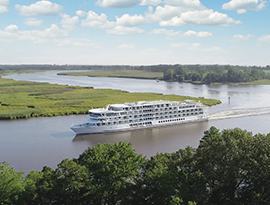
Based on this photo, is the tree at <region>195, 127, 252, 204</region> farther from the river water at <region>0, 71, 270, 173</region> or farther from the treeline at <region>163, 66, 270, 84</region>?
the treeline at <region>163, 66, 270, 84</region>

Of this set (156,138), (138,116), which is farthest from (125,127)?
(156,138)

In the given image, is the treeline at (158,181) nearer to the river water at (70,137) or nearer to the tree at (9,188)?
the tree at (9,188)

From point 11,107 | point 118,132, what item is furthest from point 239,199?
point 11,107

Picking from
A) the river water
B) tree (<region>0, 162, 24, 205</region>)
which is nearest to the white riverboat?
the river water

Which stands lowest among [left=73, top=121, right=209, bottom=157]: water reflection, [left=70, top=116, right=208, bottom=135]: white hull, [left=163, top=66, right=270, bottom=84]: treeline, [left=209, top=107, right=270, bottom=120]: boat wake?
[left=73, top=121, right=209, bottom=157]: water reflection

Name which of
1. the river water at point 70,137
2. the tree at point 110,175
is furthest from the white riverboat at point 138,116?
the tree at point 110,175

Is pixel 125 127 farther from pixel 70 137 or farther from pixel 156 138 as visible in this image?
pixel 70 137
